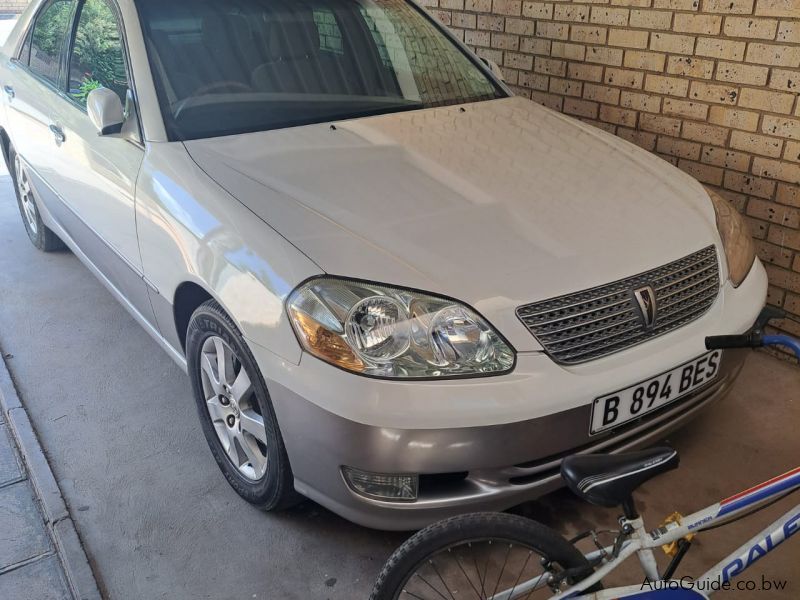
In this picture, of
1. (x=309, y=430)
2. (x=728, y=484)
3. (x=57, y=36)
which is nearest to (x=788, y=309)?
(x=728, y=484)

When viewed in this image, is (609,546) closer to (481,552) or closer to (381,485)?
→ (481,552)

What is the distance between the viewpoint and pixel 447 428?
71.5 inches

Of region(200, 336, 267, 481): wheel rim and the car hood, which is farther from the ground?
the car hood

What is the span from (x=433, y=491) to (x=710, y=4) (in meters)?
2.46

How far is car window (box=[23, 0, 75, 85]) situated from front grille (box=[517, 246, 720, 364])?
104 inches

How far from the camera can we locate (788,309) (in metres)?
3.24

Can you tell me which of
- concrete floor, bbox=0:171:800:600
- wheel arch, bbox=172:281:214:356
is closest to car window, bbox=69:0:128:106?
wheel arch, bbox=172:281:214:356

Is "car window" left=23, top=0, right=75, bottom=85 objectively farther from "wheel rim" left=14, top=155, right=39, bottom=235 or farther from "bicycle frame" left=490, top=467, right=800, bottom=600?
"bicycle frame" left=490, top=467, right=800, bottom=600

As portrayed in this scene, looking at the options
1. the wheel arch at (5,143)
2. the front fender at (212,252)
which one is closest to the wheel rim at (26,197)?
the wheel arch at (5,143)

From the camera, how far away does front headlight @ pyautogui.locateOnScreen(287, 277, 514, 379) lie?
1.87 meters

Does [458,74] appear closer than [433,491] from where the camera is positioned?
No

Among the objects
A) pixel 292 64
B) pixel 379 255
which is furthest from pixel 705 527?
pixel 292 64

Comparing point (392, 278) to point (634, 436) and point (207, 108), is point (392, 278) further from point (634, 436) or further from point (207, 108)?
point (207, 108)

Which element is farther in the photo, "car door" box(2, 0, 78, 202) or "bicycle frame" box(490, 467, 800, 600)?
"car door" box(2, 0, 78, 202)
